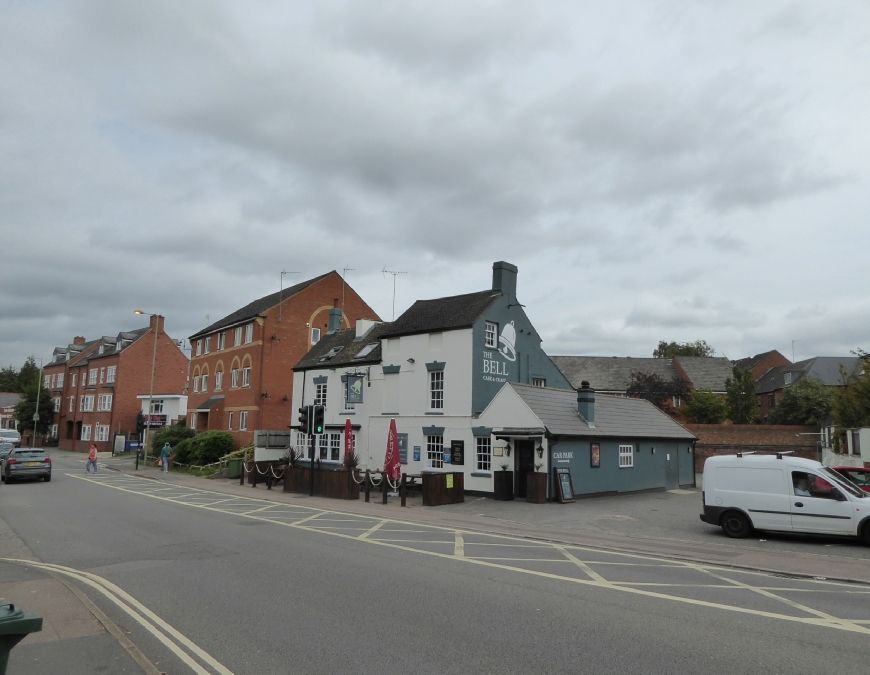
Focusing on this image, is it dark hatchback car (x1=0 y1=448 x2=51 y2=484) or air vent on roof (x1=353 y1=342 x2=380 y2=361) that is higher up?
air vent on roof (x1=353 y1=342 x2=380 y2=361)

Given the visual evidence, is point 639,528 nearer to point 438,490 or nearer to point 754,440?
point 438,490

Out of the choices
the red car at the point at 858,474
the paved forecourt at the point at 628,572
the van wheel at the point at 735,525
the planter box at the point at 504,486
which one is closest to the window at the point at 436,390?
the planter box at the point at 504,486

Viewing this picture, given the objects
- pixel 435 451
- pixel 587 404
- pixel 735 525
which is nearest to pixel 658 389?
pixel 587 404

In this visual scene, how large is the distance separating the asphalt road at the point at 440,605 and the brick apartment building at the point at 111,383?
48820 millimetres

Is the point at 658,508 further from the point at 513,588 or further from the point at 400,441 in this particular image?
the point at 513,588

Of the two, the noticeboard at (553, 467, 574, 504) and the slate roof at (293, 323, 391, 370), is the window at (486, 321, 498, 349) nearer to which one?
the slate roof at (293, 323, 391, 370)

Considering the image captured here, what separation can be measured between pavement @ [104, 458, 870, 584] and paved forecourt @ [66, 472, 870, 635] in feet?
2.37

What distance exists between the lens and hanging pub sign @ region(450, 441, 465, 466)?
2592 cm

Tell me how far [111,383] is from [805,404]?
5944 cm

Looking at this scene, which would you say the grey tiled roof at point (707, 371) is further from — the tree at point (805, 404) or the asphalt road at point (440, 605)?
the asphalt road at point (440, 605)

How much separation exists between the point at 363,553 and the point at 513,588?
379cm

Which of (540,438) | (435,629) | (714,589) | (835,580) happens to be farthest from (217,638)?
(540,438)

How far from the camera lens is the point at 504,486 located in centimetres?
2338

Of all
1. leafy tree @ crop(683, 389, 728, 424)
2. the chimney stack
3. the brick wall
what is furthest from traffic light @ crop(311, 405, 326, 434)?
leafy tree @ crop(683, 389, 728, 424)
